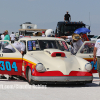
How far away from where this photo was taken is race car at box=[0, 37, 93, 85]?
8289 millimetres

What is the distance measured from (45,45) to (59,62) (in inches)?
60.4

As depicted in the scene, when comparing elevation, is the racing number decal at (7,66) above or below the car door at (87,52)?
below

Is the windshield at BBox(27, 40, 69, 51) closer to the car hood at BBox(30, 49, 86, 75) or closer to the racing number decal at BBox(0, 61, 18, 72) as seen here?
the car hood at BBox(30, 49, 86, 75)

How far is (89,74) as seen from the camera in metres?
8.51

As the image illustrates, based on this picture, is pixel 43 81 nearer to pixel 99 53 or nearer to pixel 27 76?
pixel 27 76

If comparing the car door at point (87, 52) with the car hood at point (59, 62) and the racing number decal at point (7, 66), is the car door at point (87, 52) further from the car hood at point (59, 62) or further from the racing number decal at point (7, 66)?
the racing number decal at point (7, 66)

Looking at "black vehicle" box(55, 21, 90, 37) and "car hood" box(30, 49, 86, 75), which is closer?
"car hood" box(30, 49, 86, 75)

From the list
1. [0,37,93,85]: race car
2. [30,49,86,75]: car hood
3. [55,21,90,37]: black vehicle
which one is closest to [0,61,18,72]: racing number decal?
[0,37,93,85]: race car

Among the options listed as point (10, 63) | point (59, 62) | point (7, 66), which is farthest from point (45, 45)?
point (59, 62)

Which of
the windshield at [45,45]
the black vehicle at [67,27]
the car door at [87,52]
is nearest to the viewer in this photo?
the windshield at [45,45]

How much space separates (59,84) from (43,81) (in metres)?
0.89

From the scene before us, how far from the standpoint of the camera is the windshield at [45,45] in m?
9.81

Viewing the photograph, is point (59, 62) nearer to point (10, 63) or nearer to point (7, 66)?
point (10, 63)

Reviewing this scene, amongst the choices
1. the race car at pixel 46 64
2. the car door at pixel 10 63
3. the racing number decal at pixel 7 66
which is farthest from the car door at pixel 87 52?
the racing number decal at pixel 7 66
